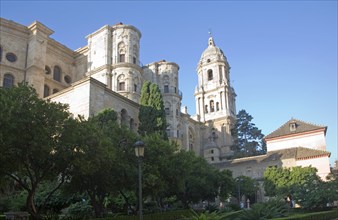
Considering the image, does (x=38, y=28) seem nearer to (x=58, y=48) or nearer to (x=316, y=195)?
(x=58, y=48)

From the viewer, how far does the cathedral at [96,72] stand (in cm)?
3606

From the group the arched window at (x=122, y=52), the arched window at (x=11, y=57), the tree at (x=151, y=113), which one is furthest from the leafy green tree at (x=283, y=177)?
the arched window at (x=11, y=57)

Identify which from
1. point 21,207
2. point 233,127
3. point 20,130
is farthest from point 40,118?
point 233,127

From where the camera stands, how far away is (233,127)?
6912cm

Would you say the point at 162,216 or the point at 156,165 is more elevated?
the point at 156,165

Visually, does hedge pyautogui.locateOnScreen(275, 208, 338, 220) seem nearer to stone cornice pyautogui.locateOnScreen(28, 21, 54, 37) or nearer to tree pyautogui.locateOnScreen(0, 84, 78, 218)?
tree pyautogui.locateOnScreen(0, 84, 78, 218)

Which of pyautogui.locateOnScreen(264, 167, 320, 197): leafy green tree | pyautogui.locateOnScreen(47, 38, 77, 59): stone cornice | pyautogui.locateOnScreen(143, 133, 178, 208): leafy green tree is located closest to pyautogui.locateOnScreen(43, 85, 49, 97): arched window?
pyautogui.locateOnScreen(47, 38, 77, 59): stone cornice

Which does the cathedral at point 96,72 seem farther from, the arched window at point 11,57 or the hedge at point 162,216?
the hedge at point 162,216

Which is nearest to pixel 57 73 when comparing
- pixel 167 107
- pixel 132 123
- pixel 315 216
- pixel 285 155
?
pixel 132 123

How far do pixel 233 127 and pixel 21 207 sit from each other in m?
52.9

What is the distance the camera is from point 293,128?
5366 centimetres

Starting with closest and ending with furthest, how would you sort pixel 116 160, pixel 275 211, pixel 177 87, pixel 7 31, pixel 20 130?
1. pixel 20 130
2. pixel 116 160
3. pixel 275 211
4. pixel 7 31
5. pixel 177 87

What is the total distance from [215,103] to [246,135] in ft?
30.0

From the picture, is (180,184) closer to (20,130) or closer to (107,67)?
(20,130)
